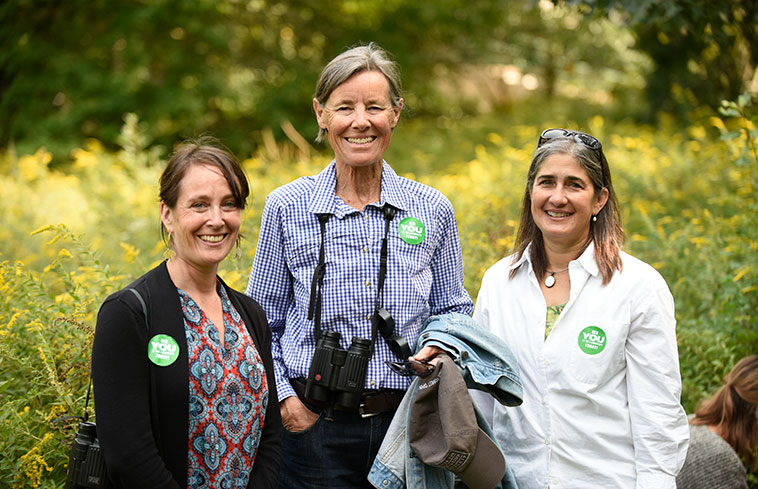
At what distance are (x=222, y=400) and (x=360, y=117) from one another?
114 centimetres

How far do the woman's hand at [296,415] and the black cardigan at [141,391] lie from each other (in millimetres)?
585

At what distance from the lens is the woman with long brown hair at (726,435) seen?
3.45 metres

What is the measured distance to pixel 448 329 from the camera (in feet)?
8.51

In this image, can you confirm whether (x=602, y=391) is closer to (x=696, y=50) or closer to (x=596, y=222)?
(x=596, y=222)

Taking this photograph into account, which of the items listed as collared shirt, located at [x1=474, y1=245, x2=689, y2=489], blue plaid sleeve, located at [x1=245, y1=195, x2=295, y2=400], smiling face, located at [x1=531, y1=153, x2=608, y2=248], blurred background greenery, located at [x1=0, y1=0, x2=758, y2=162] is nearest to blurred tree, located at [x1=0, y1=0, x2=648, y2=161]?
blurred background greenery, located at [x1=0, y1=0, x2=758, y2=162]

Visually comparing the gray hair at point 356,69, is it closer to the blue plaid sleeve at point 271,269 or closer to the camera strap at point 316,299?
the blue plaid sleeve at point 271,269

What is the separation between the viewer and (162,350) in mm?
2086

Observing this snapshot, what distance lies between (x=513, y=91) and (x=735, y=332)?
16.7 m

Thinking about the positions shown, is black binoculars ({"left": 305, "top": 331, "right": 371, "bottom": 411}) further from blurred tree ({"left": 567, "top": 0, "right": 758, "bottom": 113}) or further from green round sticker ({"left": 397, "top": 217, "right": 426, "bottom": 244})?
blurred tree ({"left": 567, "top": 0, "right": 758, "bottom": 113})

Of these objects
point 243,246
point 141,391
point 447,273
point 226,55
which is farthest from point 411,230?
point 226,55

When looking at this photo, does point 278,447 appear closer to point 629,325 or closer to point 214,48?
point 629,325

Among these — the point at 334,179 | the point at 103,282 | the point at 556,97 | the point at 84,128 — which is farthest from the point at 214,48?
the point at 334,179

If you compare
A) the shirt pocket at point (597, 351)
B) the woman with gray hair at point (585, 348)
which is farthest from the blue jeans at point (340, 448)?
the shirt pocket at point (597, 351)

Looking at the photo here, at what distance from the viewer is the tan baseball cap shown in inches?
92.4
